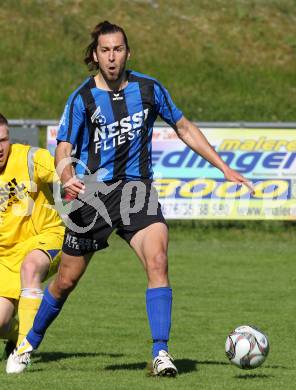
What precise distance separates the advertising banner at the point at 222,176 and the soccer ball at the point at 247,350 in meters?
8.87

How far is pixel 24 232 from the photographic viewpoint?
25.1 ft

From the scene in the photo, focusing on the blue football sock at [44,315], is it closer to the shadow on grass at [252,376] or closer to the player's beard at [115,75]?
the shadow on grass at [252,376]

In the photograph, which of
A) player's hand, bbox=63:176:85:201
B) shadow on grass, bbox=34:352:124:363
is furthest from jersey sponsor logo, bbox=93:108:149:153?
shadow on grass, bbox=34:352:124:363

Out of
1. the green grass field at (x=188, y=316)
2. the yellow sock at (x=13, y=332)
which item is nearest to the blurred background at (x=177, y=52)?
the green grass field at (x=188, y=316)

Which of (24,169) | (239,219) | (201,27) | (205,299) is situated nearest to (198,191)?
(239,219)

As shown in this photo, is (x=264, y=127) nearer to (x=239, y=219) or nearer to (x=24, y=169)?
(x=239, y=219)

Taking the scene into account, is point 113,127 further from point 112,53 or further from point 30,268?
point 30,268

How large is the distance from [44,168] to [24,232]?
51 centimetres

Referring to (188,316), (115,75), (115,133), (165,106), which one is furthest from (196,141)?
(188,316)

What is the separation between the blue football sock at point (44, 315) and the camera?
23.0 feet

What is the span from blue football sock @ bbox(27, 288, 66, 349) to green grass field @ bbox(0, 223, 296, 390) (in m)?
0.22

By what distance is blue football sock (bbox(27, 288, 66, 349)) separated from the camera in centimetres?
702

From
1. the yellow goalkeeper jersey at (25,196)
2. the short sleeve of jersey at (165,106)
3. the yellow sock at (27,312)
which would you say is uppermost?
the short sleeve of jersey at (165,106)

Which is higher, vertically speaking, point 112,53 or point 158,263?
point 112,53
